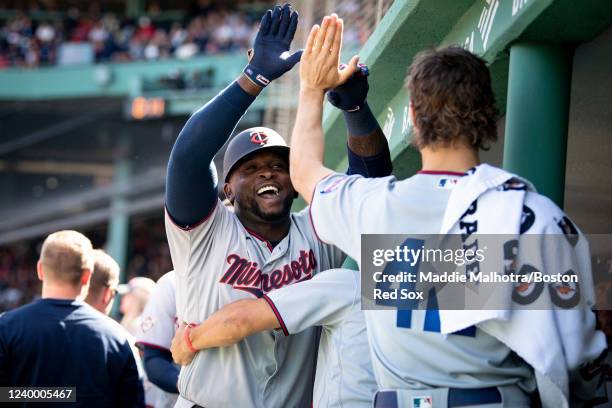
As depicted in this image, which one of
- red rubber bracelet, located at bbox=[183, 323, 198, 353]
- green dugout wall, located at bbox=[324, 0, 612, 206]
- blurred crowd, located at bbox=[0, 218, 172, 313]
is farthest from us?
blurred crowd, located at bbox=[0, 218, 172, 313]

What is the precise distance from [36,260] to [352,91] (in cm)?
2125

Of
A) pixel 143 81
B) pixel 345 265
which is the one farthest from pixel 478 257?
pixel 143 81

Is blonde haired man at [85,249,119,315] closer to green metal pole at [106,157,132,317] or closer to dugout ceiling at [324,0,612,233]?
dugout ceiling at [324,0,612,233]

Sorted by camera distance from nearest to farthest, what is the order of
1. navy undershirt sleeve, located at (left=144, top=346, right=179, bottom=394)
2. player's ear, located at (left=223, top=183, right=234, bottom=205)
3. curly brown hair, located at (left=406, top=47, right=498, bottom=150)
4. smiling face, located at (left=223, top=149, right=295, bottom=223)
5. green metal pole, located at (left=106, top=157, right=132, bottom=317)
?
curly brown hair, located at (left=406, top=47, right=498, bottom=150) < smiling face, located at (left=223, top=149, right=295, bottom=223) < player's ear, located at (left=223, top=183, right=234, bottom=205) < navy undershirt sleeve, located at (left=144, top=346, right=179, bottom=394) < green metal pole, located at (left=106, top=157, right=132, bottom=317)

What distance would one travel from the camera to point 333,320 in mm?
2807

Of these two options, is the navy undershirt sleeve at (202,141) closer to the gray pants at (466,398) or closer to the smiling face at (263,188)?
the smiling face at (263,188)

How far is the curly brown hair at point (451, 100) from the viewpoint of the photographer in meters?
2.31

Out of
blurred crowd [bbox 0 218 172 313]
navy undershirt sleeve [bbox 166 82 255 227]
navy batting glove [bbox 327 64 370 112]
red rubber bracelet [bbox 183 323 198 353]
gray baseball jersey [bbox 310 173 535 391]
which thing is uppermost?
navy batting glove [bbox 327 64 370 112]

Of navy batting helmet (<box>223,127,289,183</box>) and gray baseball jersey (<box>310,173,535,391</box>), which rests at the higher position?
navy batting helmet (<box>223,127,289,183</box>)

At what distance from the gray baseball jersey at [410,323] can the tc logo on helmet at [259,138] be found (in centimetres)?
98

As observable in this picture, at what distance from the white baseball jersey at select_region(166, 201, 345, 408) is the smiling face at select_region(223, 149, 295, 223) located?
73 millimetres

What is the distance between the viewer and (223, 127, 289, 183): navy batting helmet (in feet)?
11.0

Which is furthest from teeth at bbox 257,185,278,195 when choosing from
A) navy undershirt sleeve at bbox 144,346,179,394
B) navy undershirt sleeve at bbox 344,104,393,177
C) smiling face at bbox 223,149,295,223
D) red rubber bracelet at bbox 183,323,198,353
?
navy undershirt sleeve at bbox 144,346,179,394

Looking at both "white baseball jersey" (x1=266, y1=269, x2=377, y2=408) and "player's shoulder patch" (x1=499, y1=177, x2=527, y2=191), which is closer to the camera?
"player's shoulder patch" (x1=499, y1=177, x2=527, y2=191)
